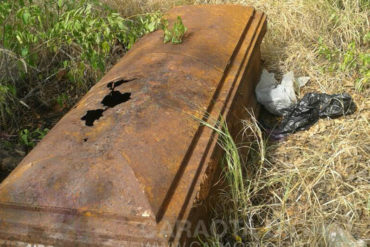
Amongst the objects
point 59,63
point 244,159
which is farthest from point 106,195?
point 59,63

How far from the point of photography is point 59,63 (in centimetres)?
445

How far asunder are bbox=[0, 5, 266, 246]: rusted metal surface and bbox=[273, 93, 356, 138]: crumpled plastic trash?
3.01 ft

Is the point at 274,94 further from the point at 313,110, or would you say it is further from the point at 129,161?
the point at 129,161

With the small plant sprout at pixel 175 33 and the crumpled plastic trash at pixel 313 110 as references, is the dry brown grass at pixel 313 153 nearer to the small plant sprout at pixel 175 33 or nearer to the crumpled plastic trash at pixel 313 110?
the crumpled plastic trash at pixel 313 110

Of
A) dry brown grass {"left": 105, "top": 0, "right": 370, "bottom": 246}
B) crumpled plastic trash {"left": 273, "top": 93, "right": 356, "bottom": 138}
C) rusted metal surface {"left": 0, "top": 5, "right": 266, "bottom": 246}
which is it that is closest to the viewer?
rusted metal surface {"left": 0, "top": 5, "right": 266, "bottom": 246}

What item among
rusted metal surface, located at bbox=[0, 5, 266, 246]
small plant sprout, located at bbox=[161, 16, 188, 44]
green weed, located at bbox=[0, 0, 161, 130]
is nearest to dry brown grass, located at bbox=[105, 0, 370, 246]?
rusted metal surface, located at bbox=[0, 5, 266, 246]

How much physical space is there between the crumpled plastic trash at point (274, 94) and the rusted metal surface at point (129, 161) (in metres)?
0.90

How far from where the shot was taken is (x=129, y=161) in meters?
1.89

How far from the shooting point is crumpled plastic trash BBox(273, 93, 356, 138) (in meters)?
3.48

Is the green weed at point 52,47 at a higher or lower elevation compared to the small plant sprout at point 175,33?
lower

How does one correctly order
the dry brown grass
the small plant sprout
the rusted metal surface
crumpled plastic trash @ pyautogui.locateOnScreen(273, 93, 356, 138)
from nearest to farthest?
the rusted metal surface < the dry brown grass < the small plant sprout < crumpled plastic trash @ pyautogui.locateOnScreen(273, 93, 356, 138)

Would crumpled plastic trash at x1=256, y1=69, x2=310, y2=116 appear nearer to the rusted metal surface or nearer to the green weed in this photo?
the rusted metal surface

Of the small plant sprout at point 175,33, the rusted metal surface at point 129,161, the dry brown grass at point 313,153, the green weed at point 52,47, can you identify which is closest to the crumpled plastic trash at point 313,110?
the dry brown grass at point 313,153

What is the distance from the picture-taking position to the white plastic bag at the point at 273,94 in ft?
11.9
